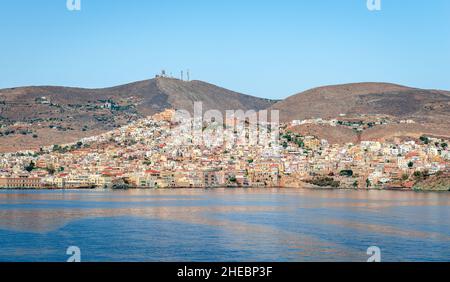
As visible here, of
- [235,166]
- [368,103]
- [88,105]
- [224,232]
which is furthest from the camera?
[88,105]

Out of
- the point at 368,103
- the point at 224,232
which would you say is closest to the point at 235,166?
the point at 224,232

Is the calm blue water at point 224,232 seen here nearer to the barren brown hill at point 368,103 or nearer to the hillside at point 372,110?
the hillside at point 372,110

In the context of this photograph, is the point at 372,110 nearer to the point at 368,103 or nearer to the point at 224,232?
the point at 368,103

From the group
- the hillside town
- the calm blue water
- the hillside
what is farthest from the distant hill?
the calm blue water

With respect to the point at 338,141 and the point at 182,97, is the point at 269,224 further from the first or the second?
the point at 182,97

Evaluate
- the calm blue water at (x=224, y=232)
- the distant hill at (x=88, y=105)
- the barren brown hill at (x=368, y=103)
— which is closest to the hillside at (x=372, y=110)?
the barren brown hill at (x=368, y=103)

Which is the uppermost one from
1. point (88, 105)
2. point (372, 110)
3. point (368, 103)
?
point (88, 105)
